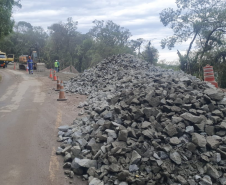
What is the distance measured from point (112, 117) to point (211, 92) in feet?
8.74

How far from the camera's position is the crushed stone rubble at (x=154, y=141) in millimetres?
4230

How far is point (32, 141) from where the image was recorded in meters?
5.92

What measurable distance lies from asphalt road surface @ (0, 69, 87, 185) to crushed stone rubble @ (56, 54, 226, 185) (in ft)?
0.88

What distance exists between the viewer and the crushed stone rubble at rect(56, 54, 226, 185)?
13.9ft

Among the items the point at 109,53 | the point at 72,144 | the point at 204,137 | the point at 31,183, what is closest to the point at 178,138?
the point at 204,137

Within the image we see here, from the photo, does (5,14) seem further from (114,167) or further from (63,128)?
(114,167)

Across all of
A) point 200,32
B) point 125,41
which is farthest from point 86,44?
point 200,32

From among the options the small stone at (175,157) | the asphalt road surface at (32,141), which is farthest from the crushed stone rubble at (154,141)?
the asphalt road surface at (32,141)

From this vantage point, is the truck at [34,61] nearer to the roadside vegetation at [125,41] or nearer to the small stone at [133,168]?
the roadside vegetation at [125,41]

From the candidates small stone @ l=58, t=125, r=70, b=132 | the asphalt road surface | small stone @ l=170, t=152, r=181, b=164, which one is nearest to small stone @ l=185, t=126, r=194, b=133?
small stone @ l=170, t=152, r=181, b=164

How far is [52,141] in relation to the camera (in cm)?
595

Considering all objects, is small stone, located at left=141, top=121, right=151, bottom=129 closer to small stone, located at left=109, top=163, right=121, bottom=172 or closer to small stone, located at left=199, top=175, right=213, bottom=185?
small stone, located at left=109, top=163, right=121, bottom=172

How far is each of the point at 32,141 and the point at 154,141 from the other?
10.0ft

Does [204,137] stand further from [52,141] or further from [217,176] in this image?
[52,141]
